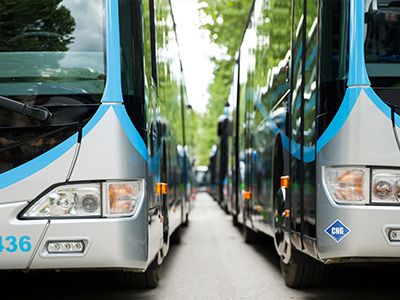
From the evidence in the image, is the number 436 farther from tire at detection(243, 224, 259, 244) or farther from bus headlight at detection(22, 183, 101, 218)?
tire at detection(243, 224, 259, 244)

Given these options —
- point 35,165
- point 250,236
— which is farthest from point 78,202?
point 250,236

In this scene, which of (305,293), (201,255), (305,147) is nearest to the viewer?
(305,147)

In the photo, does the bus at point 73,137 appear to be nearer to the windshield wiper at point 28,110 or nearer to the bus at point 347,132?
the windshield wiper at point 28,110

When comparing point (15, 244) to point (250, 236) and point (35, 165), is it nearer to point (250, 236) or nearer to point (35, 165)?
point (35, 165)

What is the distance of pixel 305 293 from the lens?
463 cm

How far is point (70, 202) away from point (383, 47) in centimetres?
249

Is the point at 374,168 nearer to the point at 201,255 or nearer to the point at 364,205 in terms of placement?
the point at 364,205

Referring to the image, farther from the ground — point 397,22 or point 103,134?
point 397,22

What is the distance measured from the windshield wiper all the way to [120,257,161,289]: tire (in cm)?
191

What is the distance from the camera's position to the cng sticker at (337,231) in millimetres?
3255

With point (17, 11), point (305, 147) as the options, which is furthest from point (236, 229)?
point (17, 11)

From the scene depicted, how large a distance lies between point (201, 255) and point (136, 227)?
13.9ft

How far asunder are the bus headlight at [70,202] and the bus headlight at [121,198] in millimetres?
69

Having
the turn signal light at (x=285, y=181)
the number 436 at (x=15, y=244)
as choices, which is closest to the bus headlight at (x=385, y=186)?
the turn signal light at (x=285, y=181)
